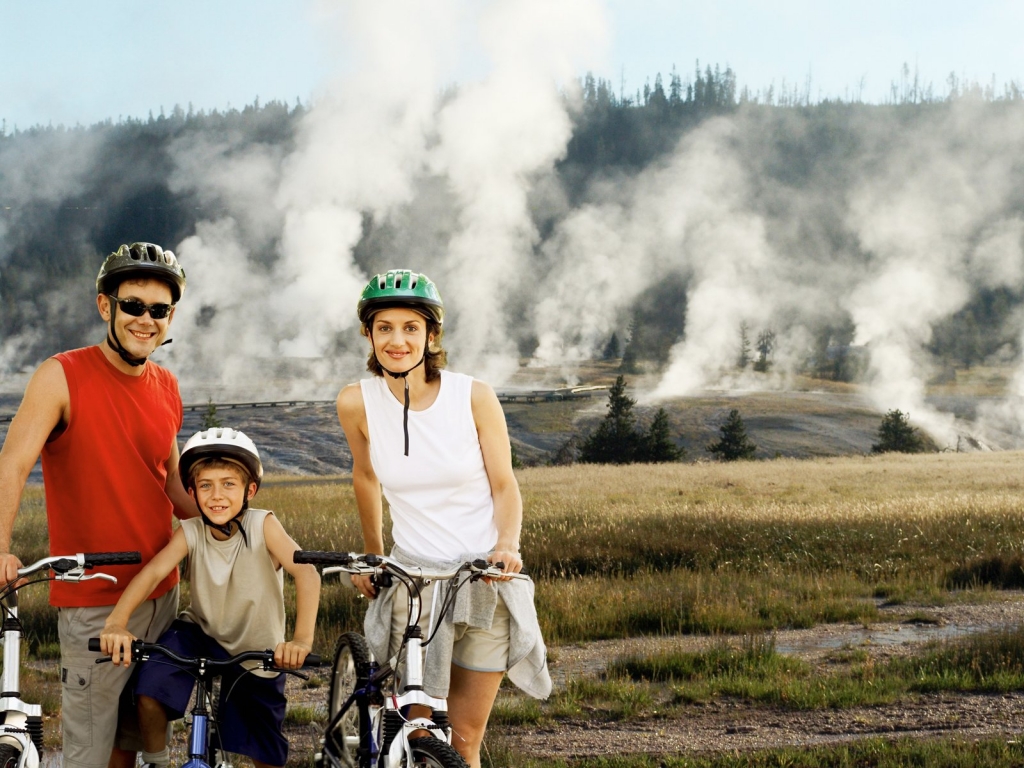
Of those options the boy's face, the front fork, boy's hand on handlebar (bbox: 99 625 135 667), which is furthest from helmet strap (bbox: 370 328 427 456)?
the front fork

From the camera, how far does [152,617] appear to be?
13.1 feet

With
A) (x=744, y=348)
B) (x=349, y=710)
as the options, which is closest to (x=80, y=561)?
(x=349, y=710)

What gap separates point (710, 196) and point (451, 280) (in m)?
47.5

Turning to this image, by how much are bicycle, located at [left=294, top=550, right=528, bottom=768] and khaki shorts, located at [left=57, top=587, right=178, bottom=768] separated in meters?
0.81

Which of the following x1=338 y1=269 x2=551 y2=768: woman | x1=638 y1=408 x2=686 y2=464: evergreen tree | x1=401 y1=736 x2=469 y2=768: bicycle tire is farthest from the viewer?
x1=638 y1=408 x2=686 y2=464: evergreen tree

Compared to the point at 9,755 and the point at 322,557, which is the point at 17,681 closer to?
the point at 9,755

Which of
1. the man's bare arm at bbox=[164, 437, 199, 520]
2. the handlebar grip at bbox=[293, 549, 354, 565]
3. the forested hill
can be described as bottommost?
the handlebar grip at bbox=[293, 549, 354, 565]

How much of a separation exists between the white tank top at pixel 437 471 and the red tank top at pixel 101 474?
899 millimetres

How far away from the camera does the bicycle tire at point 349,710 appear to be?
388 centimetres

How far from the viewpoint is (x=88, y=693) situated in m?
3.80

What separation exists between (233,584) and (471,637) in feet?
3.04

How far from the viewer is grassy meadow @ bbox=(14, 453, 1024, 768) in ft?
24.0

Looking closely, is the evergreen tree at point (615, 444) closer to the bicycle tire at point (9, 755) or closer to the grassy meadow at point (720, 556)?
the grassy meadow at point (720, 556)

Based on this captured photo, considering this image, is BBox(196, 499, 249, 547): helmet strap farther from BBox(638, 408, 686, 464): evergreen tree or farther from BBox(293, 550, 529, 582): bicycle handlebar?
BBox(638, 408, 686, 464): evergreen tree
